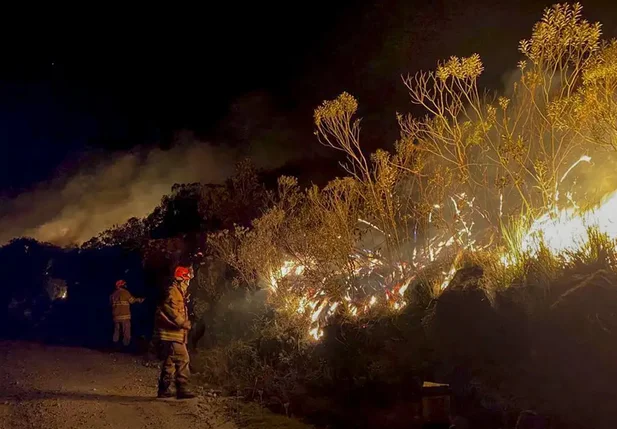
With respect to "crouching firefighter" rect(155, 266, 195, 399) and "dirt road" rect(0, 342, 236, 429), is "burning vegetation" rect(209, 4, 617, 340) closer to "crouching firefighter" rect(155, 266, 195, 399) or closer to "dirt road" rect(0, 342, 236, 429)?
"crouching firefighter" rect(155, 266, 195, 399)

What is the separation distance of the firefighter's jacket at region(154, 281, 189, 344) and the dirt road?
975 millimetres

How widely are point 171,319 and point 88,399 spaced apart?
1.76 m

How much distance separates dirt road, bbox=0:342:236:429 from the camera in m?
7.60

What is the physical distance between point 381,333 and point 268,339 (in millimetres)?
2629

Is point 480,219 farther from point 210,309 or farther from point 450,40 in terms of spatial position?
point 450,40

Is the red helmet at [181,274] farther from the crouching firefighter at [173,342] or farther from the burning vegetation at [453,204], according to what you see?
the burning vegetation at [453,204]

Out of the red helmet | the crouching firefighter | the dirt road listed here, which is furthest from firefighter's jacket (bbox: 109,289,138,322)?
the red helmet

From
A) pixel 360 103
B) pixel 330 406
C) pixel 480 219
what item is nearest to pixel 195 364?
pixel 330 406

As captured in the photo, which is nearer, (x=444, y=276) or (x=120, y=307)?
(x=444, y=276)

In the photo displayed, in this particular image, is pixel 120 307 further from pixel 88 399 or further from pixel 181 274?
pixel 181 274

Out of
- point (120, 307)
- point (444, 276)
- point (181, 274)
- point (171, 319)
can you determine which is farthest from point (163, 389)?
point (120, 307)

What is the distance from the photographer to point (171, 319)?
8.61m

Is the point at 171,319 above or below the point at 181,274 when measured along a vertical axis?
below

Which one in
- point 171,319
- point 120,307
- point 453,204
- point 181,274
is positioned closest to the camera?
point 171,319
